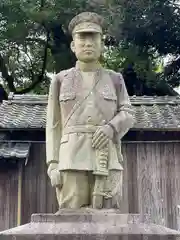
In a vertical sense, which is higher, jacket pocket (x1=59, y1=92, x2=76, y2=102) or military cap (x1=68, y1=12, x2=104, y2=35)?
military cap (x1=68, y1=12, x2=104, y2=35)

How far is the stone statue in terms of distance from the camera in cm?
628

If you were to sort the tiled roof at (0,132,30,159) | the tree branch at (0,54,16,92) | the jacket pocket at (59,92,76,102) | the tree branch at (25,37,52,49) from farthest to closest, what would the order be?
1. the tree branch at (0,54,16,92)
2. the tree branch at (25,37,52,49)
3. the tiled roof at (0,132,30,159)
4. the jacket pocket at (59,92,76,102)

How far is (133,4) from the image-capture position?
18.8 meters

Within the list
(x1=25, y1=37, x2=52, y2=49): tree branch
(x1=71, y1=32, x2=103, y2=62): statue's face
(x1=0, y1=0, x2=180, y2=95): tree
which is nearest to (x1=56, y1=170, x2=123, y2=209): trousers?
(x1=71, y1=32, x2=103, y2=62): statue's face

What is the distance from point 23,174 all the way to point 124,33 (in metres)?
7.81

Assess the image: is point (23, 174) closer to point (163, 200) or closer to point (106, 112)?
point (163, 200)

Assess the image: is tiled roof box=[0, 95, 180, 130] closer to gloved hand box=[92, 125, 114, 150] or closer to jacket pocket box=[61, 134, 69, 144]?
jacket pocket box=[61, 134, 69, 144]

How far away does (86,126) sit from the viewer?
6426 mm

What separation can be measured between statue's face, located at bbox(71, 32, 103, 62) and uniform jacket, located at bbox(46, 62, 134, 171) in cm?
24

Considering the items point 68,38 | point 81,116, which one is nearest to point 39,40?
point 68,38

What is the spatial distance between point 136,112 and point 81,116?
7.65 m

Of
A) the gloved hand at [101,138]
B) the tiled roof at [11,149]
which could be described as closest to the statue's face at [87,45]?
the gloved hand at [101,138]

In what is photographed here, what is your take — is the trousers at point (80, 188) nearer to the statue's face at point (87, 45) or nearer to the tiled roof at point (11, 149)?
the statue's face at point (87, 45)

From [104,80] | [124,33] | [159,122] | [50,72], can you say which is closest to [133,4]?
[124,33]
